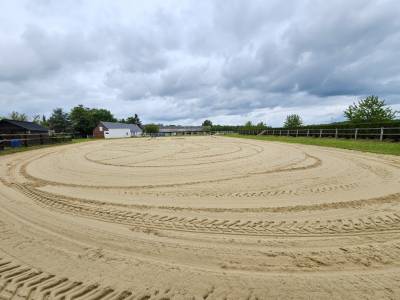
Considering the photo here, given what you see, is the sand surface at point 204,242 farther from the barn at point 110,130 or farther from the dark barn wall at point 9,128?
the barn at point 110,130

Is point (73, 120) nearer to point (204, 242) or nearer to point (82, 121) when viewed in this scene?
point (82, 121)

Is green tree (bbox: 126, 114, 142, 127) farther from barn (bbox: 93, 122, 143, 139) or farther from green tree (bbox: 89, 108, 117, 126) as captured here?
barn (bbox: 93, 122, 143, 139)

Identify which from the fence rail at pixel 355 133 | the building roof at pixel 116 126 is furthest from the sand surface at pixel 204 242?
the building roof at pixel 116 126

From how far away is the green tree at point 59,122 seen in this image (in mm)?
66688

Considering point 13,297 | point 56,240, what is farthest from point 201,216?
point 13,297

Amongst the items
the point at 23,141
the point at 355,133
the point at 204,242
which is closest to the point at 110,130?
the point at 23,141

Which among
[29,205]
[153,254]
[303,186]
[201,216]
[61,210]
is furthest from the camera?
[303,186]

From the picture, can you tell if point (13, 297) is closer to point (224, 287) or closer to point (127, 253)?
point (127, 253)

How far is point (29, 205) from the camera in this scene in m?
4.93

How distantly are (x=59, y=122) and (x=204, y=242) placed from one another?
7834cm

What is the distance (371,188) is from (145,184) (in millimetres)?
6269

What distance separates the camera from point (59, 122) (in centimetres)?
6712

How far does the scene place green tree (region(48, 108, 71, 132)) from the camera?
66.7 meters

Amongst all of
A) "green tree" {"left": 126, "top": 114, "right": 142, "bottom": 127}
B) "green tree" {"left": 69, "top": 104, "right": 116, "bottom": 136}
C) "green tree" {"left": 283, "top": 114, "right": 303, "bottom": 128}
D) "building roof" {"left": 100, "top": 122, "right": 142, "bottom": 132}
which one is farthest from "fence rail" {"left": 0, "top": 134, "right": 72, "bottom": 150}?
"green tree" {"left": 126, "top": 114, "right": 142, "bottom": 127}
